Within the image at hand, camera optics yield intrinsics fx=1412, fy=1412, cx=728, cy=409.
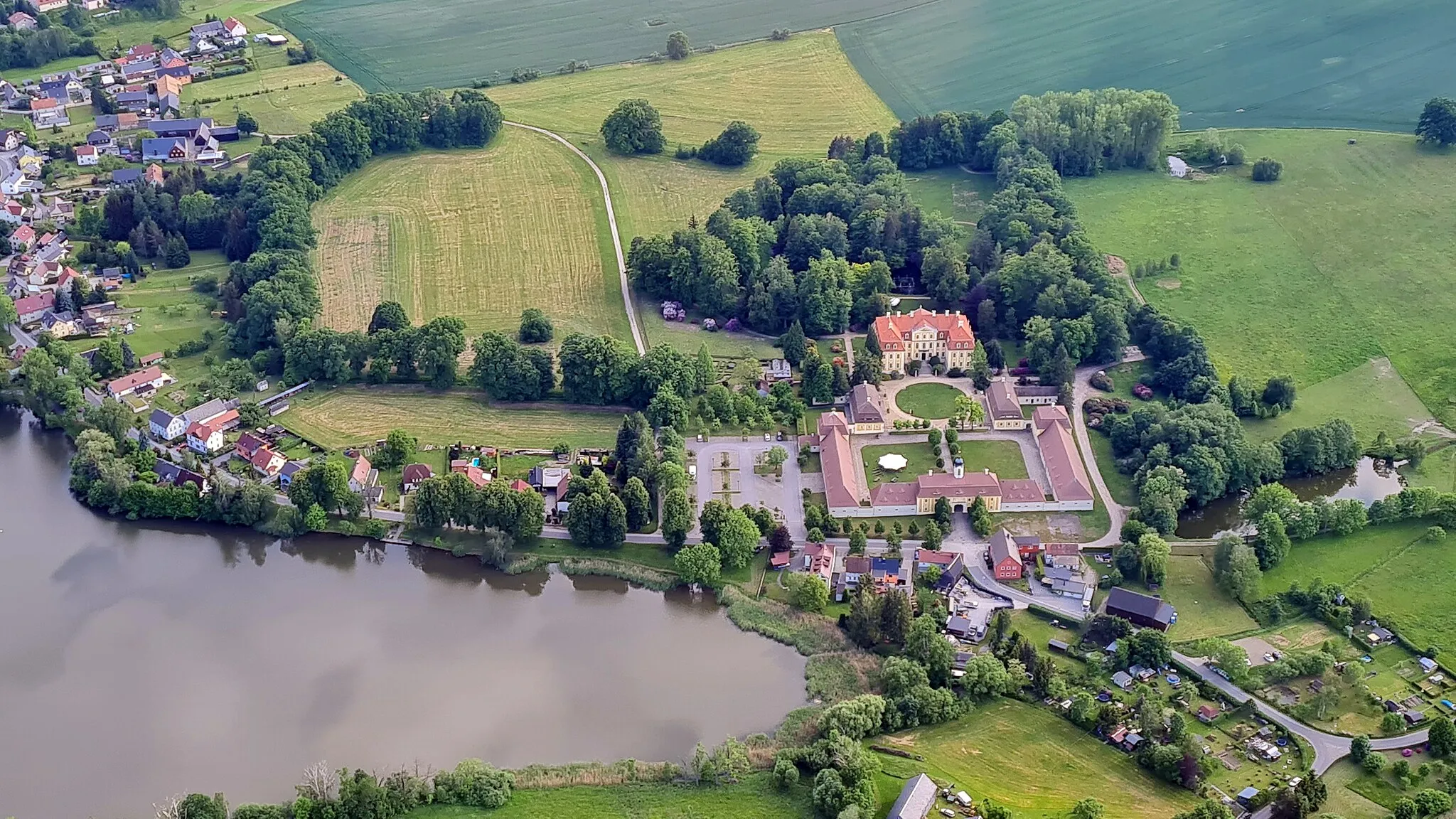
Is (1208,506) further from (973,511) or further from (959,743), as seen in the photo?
(959,743)

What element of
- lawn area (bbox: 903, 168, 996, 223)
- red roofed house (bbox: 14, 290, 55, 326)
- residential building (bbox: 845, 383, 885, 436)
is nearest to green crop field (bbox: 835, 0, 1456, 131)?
lawn area (bbox: 903, 168, 996, 223)

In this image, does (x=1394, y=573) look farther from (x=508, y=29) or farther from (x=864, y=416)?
(x=508, y=29)

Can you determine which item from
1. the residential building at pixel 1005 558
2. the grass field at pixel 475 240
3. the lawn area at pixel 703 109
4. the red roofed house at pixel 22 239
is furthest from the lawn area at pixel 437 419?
the red roofed house at pixel 22 239

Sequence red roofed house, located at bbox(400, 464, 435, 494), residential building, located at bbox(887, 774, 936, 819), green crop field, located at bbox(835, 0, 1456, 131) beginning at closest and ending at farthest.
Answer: residential building, located at bbox(887, 774, 936, 819), red roofed house, located at bbox(400, 464, 435, 494), green crop field, located at bbox(835, 0, 1456, 131)

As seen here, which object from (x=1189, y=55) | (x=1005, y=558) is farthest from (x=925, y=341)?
(x=1189, y=55)

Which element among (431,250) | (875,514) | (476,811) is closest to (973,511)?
(875,514)

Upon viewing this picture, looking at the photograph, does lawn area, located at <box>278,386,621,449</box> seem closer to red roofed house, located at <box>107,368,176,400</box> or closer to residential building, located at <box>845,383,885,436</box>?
red roofed house, located at <box>107,368,176,400</box>

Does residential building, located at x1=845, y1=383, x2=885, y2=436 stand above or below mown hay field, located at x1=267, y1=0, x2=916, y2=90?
below

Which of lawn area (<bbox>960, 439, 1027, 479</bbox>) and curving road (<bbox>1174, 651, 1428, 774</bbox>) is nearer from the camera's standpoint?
curving road (<bbox>1174, 651, 1428, 774</bbox>)
